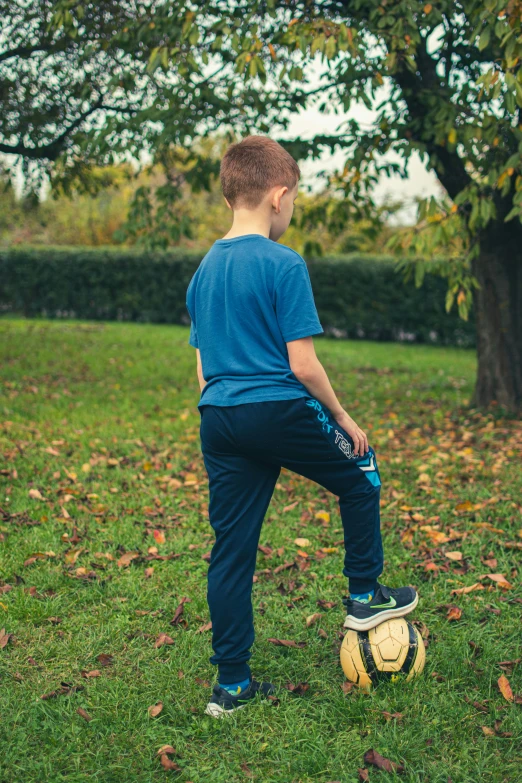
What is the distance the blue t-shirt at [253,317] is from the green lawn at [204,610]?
1223 millimetres

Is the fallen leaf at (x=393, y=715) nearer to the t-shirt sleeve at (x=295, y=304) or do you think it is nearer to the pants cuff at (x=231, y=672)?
the pants cuff at (x=231, y=672)

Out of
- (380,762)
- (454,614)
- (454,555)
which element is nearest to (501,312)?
(454,555)

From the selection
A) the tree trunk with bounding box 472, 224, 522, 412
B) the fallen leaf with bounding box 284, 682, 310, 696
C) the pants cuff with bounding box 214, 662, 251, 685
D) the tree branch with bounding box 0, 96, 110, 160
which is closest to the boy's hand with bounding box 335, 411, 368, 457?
the pants cuff with bounding box 214, 662, 251, 685

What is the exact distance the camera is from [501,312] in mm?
8016

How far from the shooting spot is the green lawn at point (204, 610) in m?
2.50

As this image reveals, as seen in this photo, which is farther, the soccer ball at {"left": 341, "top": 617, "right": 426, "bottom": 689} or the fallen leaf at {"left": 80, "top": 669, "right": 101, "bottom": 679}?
the fallen leaf at {"left": 80, "top": 669, "right": 101, "bottom": 679}

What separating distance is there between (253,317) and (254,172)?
513 mm

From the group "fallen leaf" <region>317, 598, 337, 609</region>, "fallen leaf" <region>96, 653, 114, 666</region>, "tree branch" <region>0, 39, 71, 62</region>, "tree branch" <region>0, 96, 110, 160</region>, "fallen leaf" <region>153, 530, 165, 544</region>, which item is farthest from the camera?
"tree branch" <region>0, 96, 110, 160</region>

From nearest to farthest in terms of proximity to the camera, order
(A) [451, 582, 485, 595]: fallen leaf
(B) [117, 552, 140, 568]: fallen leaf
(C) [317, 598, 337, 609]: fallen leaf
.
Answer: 1. (C) [317, 598, 337, 609]: fallen leaf
2. (A) [451, 582, 485, 595]: fallen leaf
3. (B) [117, 552, 140, 568]: fallen leaf

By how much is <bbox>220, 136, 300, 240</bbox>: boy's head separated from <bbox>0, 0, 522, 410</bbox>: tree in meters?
2.88

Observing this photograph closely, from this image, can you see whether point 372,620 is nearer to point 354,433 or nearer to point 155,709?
point 354,433

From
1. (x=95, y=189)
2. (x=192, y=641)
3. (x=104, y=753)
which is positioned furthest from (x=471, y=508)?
(x=95, y=189)

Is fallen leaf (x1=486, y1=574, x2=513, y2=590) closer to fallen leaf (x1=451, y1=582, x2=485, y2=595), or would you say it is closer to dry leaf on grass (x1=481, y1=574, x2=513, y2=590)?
dry leaf on grass (x1=481, y1=574, x2=513, y2=590)

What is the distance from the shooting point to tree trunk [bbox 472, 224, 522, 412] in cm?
791
